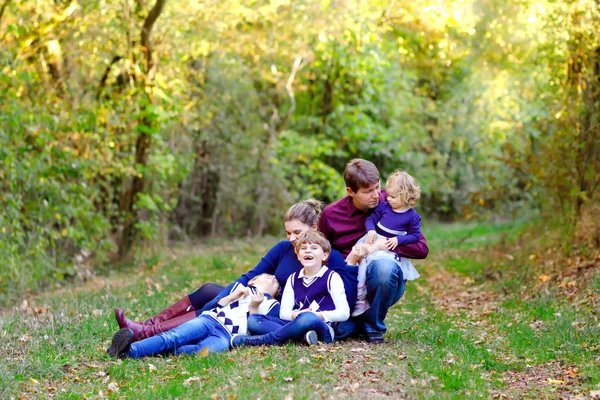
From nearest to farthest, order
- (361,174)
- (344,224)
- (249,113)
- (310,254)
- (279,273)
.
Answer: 1. (310,254)
2. (361,174)
3. (279,273)
4. (344,224)
5. (249,113)

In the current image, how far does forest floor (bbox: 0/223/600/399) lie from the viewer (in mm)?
5203

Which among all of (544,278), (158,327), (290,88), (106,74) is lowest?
(544,278)

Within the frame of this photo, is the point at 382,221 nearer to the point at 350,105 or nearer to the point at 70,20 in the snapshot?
the point at 70,20

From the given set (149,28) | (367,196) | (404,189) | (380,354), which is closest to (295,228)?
(367,196)

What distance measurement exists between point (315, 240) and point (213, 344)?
119 cm

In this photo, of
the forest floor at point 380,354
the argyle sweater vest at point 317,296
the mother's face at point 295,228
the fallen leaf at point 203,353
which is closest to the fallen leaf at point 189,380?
the forest floor at point 380,354

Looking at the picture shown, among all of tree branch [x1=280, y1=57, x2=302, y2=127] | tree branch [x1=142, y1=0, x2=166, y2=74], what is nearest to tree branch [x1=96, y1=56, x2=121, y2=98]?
tree branch [x1=142, y1=0, x2=166, y2=74]

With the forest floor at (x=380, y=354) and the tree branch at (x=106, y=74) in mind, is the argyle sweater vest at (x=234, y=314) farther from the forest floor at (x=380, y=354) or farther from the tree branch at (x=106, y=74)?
the tree branch at (x=106, y=74)

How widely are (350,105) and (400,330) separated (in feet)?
58.0

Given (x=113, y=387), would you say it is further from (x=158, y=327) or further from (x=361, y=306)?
(x=361, y=306)

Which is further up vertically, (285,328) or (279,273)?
(279,273)

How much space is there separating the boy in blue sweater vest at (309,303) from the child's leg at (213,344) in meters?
0.09

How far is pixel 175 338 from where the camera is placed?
6.32 metres

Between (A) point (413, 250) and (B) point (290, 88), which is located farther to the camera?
(B) point (290, 88)
